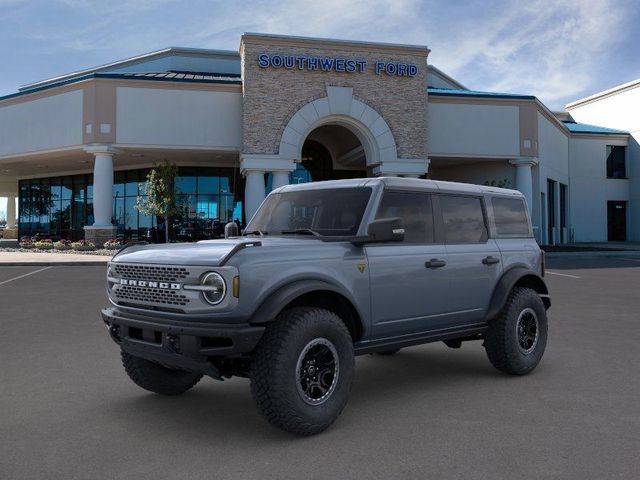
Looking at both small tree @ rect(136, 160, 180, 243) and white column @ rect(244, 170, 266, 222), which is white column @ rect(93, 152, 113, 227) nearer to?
small tree @ rect(136, 160, 180, 243)

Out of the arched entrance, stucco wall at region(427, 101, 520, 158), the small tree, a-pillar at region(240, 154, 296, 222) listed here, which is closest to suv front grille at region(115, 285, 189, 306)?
a-pillar at region(240, 154, 296, 222)

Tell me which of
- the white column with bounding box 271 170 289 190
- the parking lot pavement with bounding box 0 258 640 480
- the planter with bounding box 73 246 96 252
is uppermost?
the white column with bounding box 271 170 289 190

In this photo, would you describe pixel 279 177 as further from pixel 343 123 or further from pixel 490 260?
pixel 490 260

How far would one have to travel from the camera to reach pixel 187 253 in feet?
14.2

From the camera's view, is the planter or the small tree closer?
the planter

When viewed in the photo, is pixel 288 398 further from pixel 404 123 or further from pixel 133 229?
pixel 133 229

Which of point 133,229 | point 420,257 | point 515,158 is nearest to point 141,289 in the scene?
point 420,257

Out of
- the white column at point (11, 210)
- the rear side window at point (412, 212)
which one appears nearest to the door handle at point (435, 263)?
the rear side window at point (412, 212)

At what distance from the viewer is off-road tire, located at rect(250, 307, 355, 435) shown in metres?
4.05

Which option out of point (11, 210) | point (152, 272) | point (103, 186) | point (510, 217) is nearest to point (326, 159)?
point (103, 186)

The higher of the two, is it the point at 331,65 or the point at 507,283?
the point at 331,65

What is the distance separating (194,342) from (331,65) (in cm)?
2620

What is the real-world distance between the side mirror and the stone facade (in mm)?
24116

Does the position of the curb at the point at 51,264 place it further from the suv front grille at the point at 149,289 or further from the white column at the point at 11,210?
the white column at the point at 11,210
